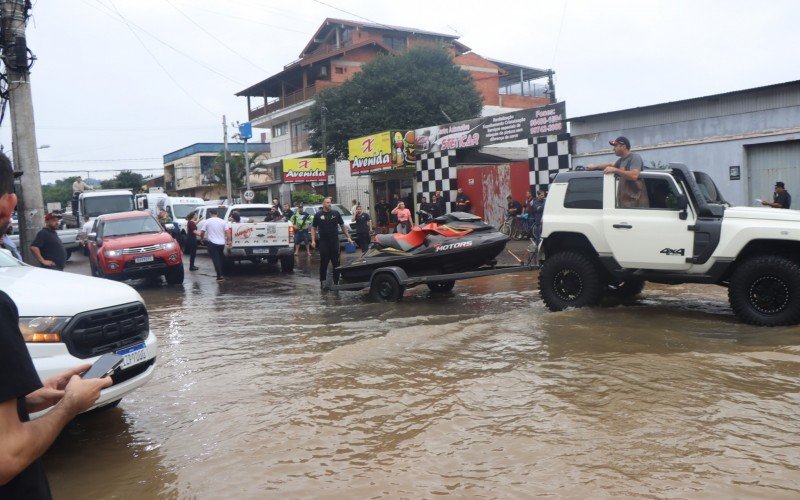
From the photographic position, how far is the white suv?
414cm

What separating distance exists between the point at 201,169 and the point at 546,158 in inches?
2006

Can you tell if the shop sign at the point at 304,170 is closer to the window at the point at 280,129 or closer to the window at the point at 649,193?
the window at the point at 280,129

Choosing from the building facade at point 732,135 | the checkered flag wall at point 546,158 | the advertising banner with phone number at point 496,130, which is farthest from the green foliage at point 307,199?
the building facade at point 732,135

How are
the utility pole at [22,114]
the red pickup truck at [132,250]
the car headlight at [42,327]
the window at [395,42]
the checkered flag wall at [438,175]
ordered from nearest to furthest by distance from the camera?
the car headlight at [42,327], the utility pole at [22,114], the red pickup truck at [132,250], the checkered flag wall at [438,175], the window at [395,42]

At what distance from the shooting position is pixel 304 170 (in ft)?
96.7

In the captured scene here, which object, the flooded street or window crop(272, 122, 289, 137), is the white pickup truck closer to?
the flooded street

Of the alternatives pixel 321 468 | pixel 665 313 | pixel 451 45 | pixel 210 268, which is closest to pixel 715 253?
pixel 665 313

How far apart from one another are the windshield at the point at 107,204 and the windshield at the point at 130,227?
1074 cm

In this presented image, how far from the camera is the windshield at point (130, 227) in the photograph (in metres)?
14.9

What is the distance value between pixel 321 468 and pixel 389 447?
18.9 inches

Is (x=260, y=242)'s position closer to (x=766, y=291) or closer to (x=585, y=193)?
(x=585, y=193)

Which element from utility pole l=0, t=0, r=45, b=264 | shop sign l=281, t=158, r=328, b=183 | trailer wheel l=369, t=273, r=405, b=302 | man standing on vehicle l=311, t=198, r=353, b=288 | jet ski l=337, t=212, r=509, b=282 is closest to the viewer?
jet ski l=337, t=212, r=509, b=282

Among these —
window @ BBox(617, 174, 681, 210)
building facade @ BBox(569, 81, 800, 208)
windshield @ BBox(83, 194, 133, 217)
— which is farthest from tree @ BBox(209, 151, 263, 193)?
window @ BBox(617, 174, 681, 210)

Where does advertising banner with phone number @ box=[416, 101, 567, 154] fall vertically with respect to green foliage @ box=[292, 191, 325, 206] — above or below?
above
